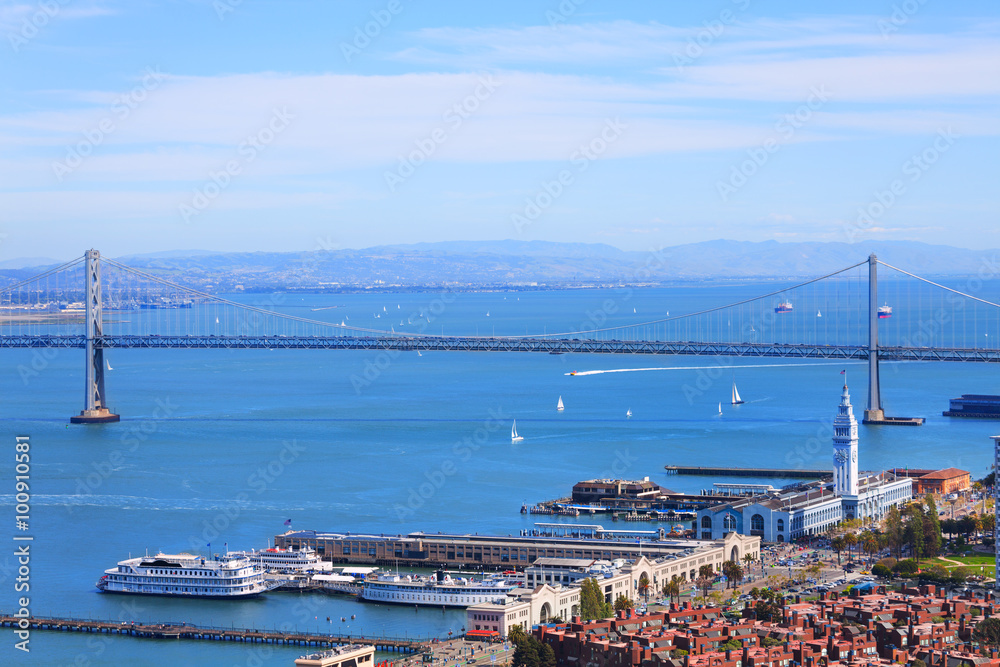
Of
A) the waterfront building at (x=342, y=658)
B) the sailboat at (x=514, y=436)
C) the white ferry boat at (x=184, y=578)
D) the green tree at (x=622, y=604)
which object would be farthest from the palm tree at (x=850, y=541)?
the sailboat at (x=514, y=436)

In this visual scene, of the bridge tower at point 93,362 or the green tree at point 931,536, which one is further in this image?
the bridge tower at point 93,362

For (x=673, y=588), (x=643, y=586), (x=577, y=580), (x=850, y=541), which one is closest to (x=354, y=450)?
(x=850, y=541)

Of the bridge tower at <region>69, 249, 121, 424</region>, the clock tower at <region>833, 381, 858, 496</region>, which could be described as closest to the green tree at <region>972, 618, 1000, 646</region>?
the clock tower at <region>833, 381, 858, 496</region>

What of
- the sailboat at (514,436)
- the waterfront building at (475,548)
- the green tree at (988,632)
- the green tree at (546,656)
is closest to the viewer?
the green tree at (988,632)

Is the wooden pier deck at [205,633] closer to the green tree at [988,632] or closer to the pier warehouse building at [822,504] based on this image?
the green tree at [988,632]

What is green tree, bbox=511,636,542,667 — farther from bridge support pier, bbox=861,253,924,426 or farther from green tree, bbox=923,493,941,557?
bridge support pier, bbox=861,253,924,426

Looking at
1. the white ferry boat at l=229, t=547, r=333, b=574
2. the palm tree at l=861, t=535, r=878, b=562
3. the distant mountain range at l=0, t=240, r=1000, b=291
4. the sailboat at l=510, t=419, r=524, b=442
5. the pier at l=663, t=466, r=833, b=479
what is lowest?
the white ferry boat at l=229, t=547, r=333, b=574
